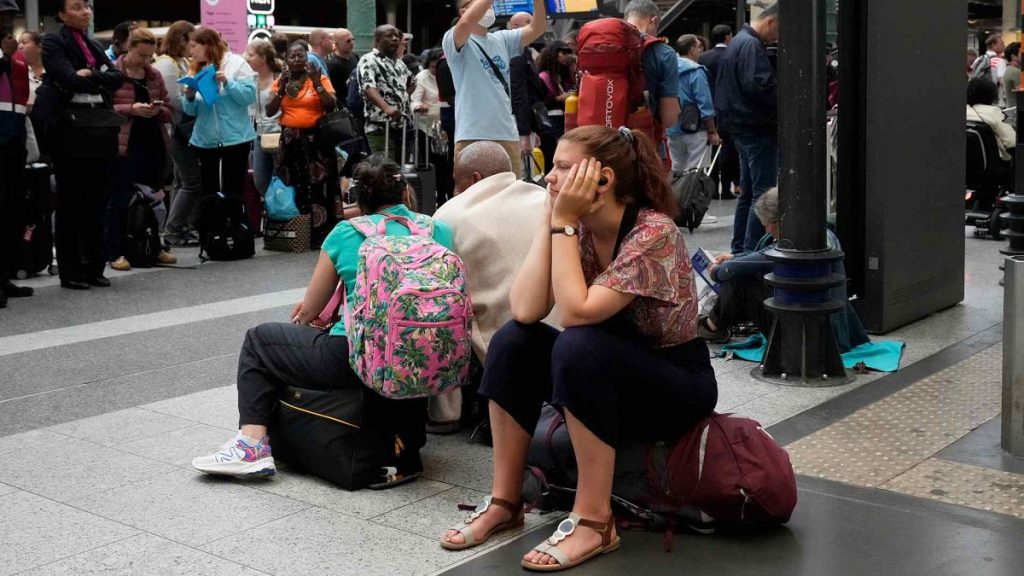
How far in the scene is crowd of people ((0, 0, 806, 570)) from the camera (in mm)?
3842

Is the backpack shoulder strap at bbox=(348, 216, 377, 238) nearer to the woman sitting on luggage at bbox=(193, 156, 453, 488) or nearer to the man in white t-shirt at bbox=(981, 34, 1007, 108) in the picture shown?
the woman sitting on luggage at bbox=(193, 156, 453, 488)

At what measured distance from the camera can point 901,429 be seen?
5.16 meters

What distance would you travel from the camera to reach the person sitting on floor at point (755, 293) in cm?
647

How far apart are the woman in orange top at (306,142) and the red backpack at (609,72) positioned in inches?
137

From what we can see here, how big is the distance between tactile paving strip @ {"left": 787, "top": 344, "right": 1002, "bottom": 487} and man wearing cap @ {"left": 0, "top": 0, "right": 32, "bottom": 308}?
5.90 metres

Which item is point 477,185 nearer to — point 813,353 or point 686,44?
point 813,353

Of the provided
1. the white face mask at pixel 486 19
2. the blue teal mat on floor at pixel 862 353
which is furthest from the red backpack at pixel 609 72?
the blue teal mat on floor at pixel 862 353

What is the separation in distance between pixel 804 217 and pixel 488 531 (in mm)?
2753

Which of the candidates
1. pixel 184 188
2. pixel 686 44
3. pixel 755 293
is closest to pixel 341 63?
pixel 184 188

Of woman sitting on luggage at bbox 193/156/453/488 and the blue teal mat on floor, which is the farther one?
the blue teal mat on floor

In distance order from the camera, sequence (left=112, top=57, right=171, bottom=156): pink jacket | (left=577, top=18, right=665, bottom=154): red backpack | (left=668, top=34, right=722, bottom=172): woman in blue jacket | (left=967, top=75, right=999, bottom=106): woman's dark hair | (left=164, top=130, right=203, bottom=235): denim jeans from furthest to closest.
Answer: (left=668, top=34, right=722, bottom=172): woman in blue jacket, (left=967, top=75, right=999, bottom=106): woman's dark hair, (left=164, top=130, right=203, bottom=235): denim jeans, (left=112, top=57, right=171, bottom=156): pink jacket, (left=577, top=18, right=665, bottom=154): red backpack

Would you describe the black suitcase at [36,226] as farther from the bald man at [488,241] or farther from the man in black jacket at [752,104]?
the bald man at [488,241]

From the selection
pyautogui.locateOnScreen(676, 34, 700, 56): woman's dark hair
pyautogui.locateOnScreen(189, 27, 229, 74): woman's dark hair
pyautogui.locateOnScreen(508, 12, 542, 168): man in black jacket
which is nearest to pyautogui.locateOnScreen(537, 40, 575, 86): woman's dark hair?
pyautogui.locateOnScreen(508, 12, 542, 168): man in black jacket

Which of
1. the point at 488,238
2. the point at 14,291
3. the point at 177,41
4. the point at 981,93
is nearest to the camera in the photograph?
the point at 488,238
